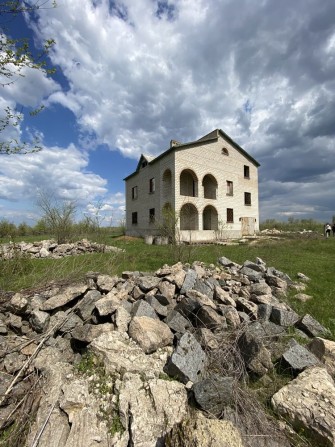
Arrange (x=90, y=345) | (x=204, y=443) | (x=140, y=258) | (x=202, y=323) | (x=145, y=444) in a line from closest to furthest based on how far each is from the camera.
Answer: (x=204, y=443) < (x=145, y=444) < (x=90, y=345) < (x=202, y=323) < (x=140, y=258)

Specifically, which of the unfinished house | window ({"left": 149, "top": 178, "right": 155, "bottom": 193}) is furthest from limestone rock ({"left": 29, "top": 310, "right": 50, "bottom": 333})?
window ({"left": 149, "top": 178, "right": 155, "bottom": 193})

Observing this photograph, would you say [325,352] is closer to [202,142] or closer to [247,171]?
[202,142]

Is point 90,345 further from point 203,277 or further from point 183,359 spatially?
point 203,277

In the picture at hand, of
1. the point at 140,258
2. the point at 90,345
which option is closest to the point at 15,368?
the point at 90,345

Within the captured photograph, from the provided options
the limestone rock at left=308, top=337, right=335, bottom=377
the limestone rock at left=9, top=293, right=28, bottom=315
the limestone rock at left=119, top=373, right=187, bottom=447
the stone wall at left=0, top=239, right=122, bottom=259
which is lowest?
the limestone rock at left=119, top=373, right=187, bottom=447

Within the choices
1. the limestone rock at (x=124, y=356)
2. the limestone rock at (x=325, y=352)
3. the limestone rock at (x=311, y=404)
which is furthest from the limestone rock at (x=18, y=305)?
the limestone rock at (x=325, y=352)

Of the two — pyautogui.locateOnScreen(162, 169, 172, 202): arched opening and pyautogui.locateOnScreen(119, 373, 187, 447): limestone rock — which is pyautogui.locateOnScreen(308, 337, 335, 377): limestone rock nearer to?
pyautogui.locateOnScreen(119, 373, 187, 447): limestone rock

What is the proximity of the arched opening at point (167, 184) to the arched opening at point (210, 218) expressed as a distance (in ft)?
13.9

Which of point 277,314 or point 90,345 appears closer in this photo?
point 90,345

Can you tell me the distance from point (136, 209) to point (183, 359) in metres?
21.9

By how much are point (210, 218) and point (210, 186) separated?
2963mm

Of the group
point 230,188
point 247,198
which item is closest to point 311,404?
point 230,188

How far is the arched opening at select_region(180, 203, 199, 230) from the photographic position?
63.5ft

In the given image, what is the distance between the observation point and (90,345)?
9.22 feet
